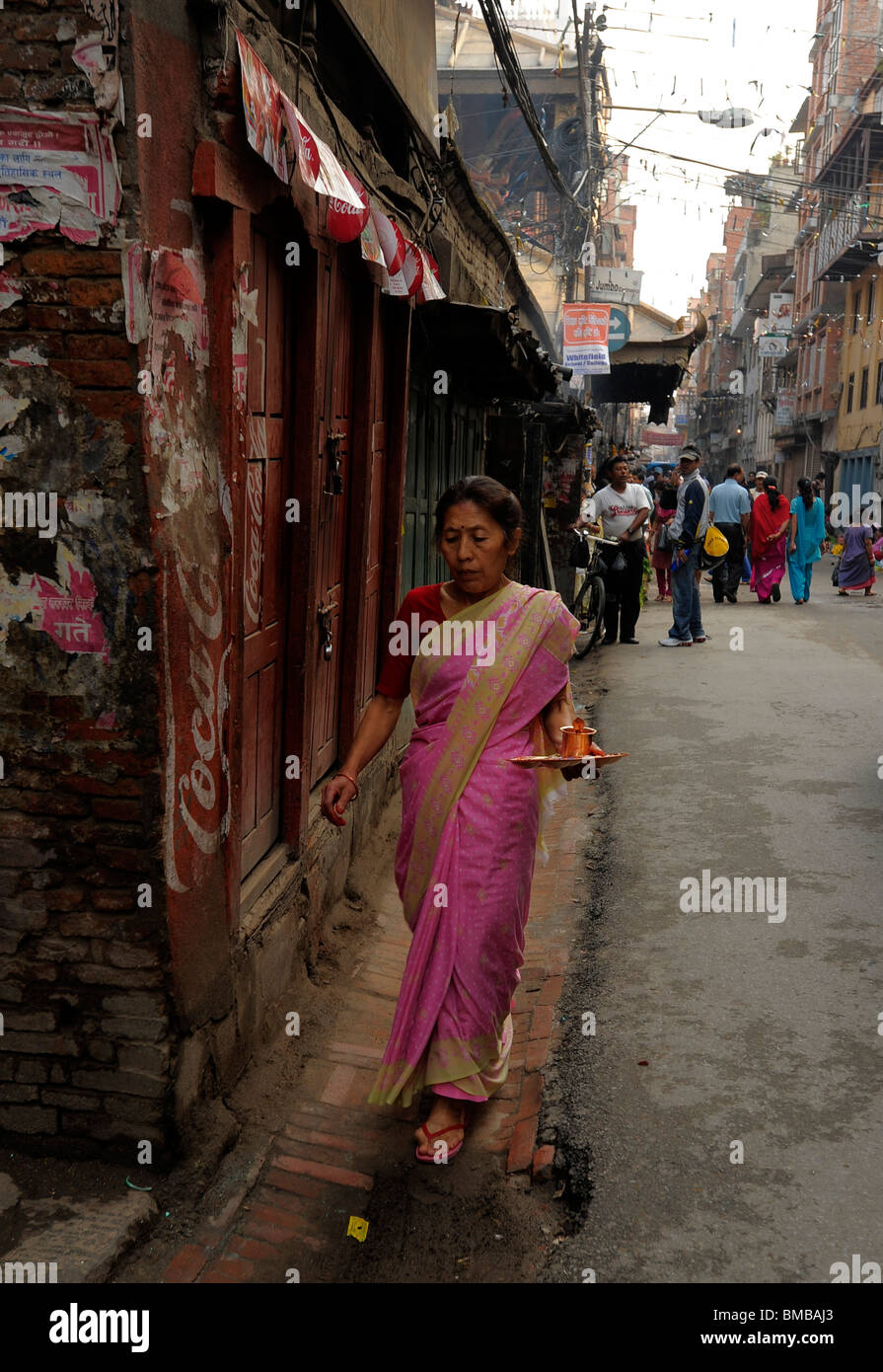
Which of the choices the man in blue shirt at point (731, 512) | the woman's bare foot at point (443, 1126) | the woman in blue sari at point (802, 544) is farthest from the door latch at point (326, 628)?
the woman in blue sari at point (802, 544)

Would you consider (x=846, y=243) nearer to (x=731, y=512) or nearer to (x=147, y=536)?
(x=731, y=512)

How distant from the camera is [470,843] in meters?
3.32

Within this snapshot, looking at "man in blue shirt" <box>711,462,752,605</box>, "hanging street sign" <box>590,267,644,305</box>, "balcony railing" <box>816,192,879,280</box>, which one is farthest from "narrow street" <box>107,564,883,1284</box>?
"balcony railing" <box>816,192,879,280</box>

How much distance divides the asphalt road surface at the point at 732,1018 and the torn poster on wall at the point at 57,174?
275 centimetres

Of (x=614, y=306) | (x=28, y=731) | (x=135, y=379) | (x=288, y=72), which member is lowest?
(x=28, y=731)

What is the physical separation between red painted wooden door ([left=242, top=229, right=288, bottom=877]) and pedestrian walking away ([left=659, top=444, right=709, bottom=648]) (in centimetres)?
777

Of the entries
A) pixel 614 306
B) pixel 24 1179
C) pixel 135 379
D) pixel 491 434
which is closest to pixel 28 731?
pixel 135 379

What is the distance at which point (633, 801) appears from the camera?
653 cm

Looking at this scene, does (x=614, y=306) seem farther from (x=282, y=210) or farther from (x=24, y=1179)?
(x=24, y=1179)

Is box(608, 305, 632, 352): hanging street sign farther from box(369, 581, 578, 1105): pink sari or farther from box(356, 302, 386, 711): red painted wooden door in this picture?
box(369, 581, 578, 1105): pink sari

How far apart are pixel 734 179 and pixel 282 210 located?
876 inches

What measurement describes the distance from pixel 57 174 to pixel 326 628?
2.34m

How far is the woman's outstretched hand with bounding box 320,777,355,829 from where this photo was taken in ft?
11.1

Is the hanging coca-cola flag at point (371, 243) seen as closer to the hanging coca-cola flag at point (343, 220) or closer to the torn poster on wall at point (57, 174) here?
the hanging coca-cola flag at point (343, 220)
